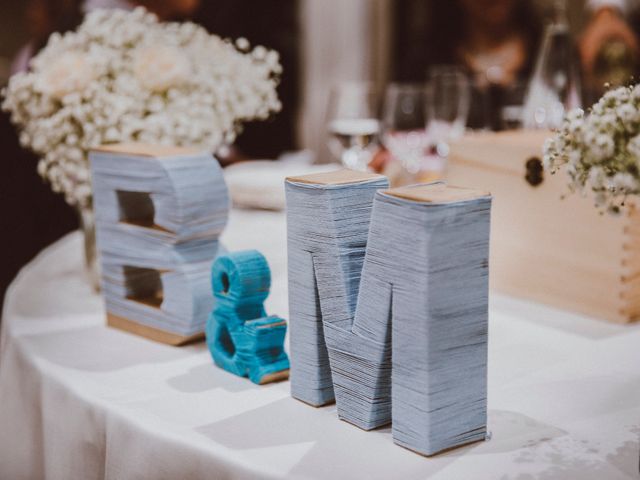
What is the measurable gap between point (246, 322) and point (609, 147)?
61 centimetres

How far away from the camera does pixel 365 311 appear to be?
0.96 meters

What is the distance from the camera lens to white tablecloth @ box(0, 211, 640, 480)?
2.93 feet

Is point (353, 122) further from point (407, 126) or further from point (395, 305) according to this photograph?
point (395, 305)

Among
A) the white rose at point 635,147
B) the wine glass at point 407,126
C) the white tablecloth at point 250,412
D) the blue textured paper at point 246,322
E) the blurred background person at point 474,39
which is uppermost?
the blurred background person at point 474,39

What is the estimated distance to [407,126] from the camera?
212cm

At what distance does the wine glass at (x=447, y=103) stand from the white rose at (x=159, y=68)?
2.73ft

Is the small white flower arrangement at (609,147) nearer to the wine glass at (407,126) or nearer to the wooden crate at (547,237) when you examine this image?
the wooden crate at (547,237)

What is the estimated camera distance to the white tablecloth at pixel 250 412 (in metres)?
0.89

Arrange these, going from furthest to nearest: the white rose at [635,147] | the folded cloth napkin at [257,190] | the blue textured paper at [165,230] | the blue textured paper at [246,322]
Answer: the folded cloth napkin at [257,190]
the blue textured paper at [165,230]
the blue textured paper at [246,322]
the white rose at [635,147]

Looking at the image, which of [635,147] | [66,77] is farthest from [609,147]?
[66,77]

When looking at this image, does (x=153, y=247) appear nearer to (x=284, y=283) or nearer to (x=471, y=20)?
(x=284, y=283)

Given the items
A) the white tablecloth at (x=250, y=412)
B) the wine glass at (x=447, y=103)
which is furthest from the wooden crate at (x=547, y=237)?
the wine glass at (x=447, y=103)

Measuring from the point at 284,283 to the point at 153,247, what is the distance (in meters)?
0.37

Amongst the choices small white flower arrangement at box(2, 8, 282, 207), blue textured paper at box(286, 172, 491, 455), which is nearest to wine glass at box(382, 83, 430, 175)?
small white flower arrangement at box(2, 8, 282, 207)
